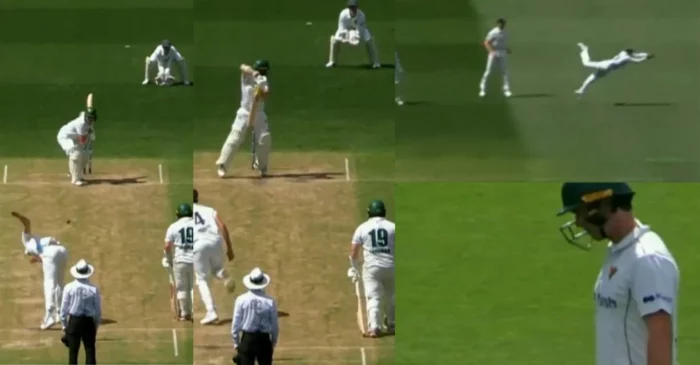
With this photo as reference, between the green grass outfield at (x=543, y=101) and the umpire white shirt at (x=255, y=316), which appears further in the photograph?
the green grass outfield at (x=543, y=101)

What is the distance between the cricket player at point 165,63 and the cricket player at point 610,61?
420cm

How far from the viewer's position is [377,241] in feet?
26.4

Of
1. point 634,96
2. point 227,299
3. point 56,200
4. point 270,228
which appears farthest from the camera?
point 56,200

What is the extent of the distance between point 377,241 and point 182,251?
4.63 feet

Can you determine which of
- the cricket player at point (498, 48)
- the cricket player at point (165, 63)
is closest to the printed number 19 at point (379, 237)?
the cricket player at point (498, 48)

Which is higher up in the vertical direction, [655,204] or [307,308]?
[655,204]

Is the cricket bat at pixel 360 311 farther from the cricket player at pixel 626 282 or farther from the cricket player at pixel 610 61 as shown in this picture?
the cricket player at pixel 626 282

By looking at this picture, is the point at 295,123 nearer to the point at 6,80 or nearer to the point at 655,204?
the point at 655,204

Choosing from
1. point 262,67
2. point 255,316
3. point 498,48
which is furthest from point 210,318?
point 498,48

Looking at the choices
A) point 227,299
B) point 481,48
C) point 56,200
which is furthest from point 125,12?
point 227,299

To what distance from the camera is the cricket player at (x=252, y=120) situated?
804 centimetres

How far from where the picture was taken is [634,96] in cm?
1062

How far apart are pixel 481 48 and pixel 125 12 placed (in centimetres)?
565

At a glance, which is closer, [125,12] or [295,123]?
[295,123]
